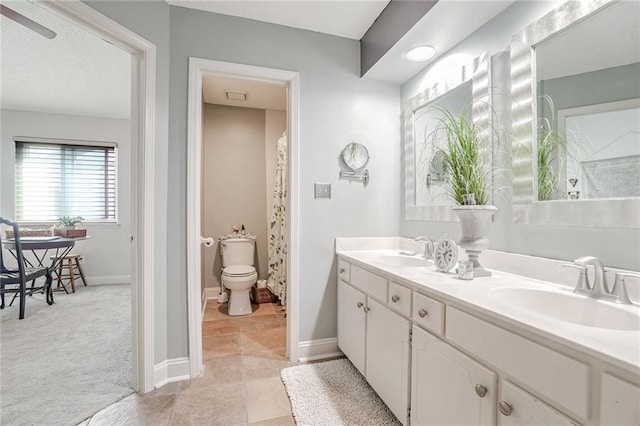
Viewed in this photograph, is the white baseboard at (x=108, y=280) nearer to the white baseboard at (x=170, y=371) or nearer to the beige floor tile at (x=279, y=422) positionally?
the white baseboard at (x=170, y=371)

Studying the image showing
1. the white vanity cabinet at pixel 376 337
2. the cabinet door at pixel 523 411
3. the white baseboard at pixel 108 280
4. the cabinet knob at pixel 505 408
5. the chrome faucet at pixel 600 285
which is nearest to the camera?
the cabinet door at pixel 523 411

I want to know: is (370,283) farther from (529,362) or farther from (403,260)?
(529,362)

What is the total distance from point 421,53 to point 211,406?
2517 mm

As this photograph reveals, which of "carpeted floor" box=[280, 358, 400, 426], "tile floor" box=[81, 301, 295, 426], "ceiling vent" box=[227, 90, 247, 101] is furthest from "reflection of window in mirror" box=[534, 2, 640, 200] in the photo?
"ceiling vent" box=[227, 90, 247, 101]

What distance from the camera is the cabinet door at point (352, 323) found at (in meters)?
1.76

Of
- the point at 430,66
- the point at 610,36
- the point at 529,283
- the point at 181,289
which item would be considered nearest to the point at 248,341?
the point at 181,289

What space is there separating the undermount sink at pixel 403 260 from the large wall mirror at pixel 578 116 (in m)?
0.64

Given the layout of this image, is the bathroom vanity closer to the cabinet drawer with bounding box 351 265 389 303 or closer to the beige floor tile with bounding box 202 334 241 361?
the cabinet drawer with bounding box 351 265 389 303

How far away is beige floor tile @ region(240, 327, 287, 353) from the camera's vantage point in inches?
90.6

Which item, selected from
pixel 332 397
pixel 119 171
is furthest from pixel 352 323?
pixel 119 171

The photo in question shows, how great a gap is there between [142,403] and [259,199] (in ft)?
8.07

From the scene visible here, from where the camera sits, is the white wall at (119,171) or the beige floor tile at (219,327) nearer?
the beige floor tile at (219,327)

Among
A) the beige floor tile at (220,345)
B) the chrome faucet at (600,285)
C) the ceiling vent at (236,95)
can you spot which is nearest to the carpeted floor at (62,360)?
the beige floor tile at (220,345)

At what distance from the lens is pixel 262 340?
7.96 ft
